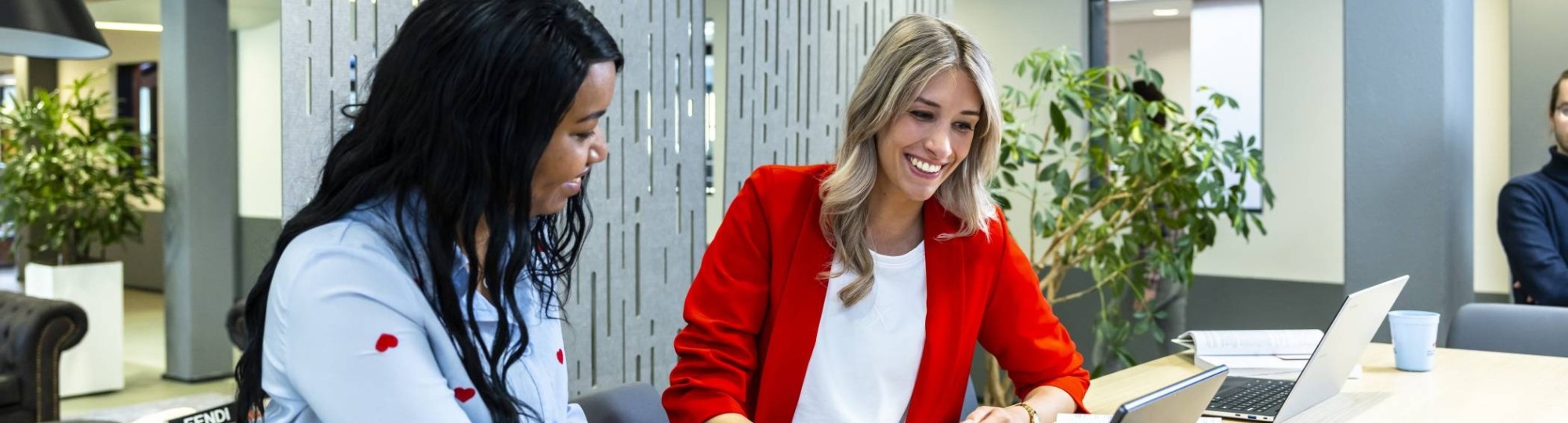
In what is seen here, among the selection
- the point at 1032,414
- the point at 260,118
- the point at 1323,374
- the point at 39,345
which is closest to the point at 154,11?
the point at 260,118

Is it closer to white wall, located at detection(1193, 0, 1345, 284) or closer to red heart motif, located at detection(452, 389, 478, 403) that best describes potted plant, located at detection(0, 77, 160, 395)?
white wall, located at detection(1193, 0, 1345, 284)

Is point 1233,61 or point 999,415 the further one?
point 1233,61

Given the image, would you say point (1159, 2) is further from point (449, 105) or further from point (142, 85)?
point (142, 85)

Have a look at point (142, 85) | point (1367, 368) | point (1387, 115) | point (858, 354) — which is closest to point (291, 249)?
point (858, 354)

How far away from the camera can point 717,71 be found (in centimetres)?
625

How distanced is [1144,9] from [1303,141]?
105cm

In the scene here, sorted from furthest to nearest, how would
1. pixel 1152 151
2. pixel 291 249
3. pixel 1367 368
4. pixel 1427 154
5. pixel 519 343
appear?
pixel 1152 151
pixel 1427 154
pixel 1367 368
pixel 519 343
pixel 291 249

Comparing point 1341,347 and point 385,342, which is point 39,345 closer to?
point 385,342

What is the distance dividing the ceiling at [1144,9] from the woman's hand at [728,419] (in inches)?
190

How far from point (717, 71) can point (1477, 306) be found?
3.85 metres

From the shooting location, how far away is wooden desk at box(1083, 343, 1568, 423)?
217cm

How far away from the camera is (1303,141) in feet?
19.1

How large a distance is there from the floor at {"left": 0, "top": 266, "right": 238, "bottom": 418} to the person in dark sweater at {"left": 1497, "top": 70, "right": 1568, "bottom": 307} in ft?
20.4

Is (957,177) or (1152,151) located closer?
(957,177)
